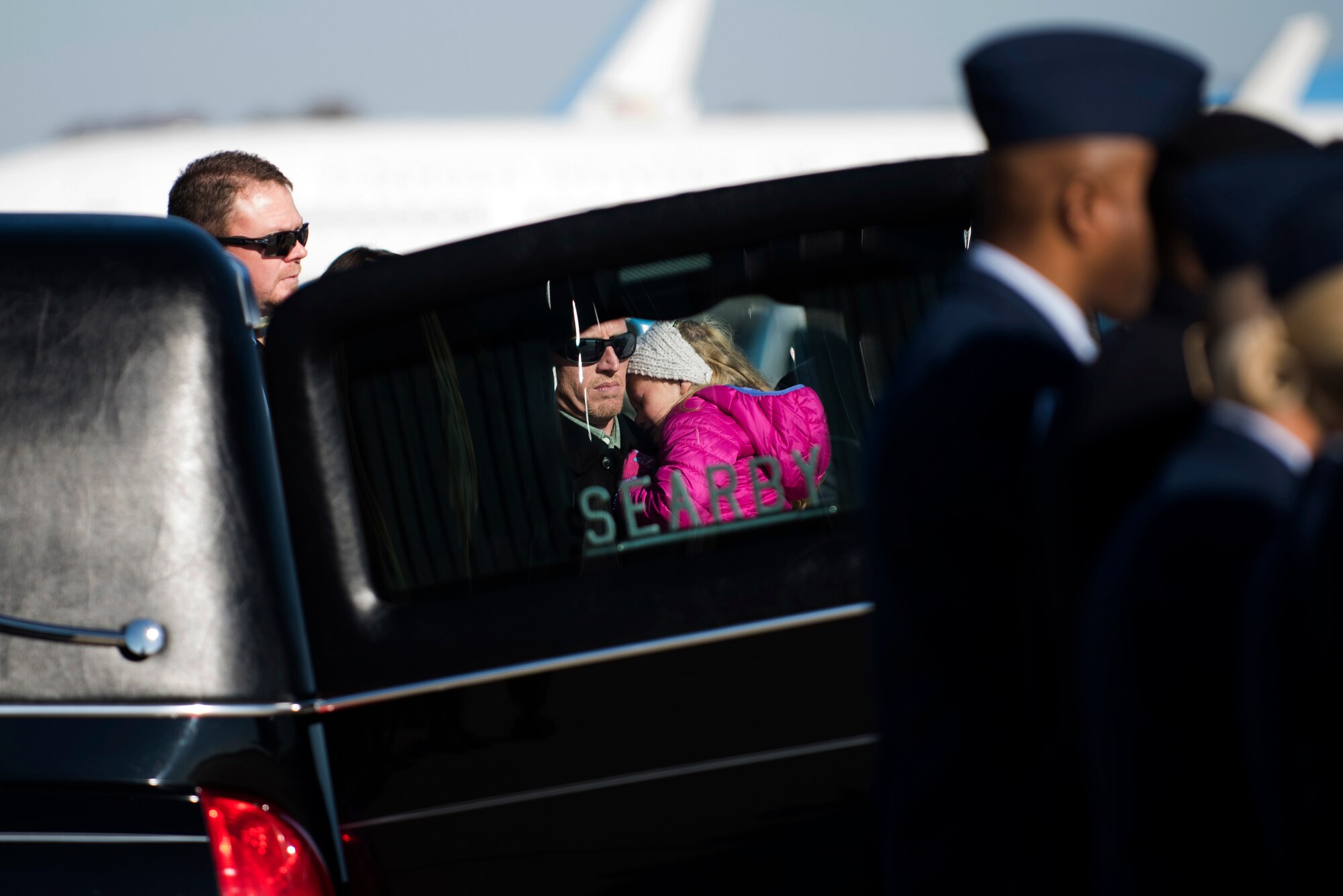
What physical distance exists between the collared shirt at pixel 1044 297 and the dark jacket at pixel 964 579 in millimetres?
12

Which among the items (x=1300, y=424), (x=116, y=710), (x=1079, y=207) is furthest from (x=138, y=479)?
(x=1300, y=424)

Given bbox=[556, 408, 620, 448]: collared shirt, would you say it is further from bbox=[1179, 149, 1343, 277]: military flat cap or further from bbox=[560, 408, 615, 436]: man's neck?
bbox=[1179, 149, 1343, 277]: military flat cap

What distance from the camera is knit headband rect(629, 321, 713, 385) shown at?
262cm

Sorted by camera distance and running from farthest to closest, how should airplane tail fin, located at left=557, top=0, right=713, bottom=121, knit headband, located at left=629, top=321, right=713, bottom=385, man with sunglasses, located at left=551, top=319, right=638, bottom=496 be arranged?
airplane tail fin, located at left=557, top=0, right=713, bottom=121 < knit headband, located at left=629, top=321, right=713, bottom=385 < man with sunglasses, located at left=551, top=319, right=638, bottom=496

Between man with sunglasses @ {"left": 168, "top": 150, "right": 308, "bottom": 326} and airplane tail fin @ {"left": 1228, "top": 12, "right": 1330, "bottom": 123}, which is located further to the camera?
airplane tail fin @ {"left": 1228, "top": 12, "right": 1330, "bottom": 123}

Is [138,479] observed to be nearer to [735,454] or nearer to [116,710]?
[116,710]

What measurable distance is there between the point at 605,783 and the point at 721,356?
0.86 m

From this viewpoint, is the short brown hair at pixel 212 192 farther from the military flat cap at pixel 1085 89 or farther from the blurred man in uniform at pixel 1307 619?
the blurred man in uniform at pixel 1307 619

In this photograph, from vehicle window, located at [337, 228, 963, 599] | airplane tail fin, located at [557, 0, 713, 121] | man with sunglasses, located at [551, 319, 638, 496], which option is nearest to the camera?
vehicle window, located at [337, 228, 963, 599]

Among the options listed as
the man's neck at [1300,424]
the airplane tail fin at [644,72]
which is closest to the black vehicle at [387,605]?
the man's neck at [1300,424]

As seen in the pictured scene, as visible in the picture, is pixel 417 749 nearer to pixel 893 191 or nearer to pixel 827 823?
pixel 827 823

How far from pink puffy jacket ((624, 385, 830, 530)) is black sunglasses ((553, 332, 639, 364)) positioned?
144mm

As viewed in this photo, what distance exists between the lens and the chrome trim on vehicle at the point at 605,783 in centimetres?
214

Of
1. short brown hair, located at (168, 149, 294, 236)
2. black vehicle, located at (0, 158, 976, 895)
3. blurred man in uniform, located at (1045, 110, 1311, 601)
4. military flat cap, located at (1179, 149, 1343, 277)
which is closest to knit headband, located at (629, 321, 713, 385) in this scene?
black vehicle, located at (0, 158, 976, 895)
